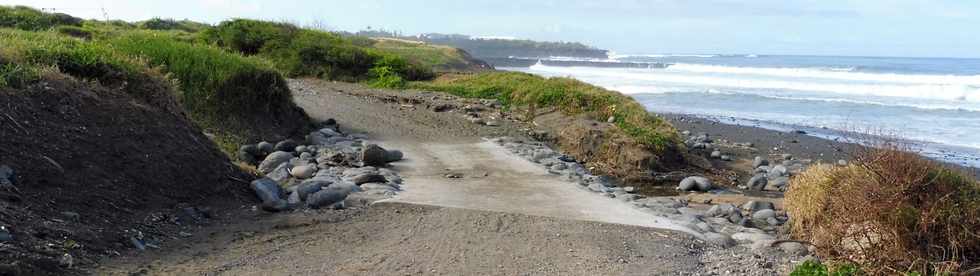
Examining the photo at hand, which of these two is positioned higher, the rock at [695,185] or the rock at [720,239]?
the rock at [720,239]

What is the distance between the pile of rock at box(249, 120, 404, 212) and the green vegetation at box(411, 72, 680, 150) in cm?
531

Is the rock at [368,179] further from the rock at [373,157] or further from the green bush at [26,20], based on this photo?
the green bush at [26,20]

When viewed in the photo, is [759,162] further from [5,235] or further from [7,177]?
[5,235]

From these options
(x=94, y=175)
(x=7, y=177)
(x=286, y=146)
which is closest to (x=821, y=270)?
(x=94, y=175)

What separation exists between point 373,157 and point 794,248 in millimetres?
6674

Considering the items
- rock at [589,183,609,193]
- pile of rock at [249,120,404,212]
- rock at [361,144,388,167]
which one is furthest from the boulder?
rock at [589,183,609,193]

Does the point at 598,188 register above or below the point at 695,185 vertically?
above

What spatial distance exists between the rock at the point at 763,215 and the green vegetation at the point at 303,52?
20499mm

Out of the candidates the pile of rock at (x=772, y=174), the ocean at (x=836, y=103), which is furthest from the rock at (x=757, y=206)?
the ocean at (x=836, y=103)

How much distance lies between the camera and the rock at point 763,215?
11.2m

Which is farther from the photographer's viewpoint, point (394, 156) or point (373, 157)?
point (394, 156)

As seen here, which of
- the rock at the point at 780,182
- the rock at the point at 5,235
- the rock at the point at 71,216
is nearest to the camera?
the rock at the point at 5,235

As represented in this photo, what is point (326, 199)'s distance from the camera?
32.8 ft

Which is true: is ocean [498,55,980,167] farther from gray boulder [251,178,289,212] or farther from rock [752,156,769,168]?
gray boulder [251,178,289,212]
